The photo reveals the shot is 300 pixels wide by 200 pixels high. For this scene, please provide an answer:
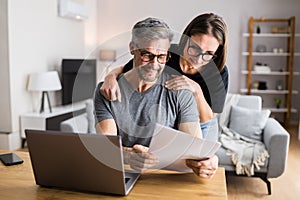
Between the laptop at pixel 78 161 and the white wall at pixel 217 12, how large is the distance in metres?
4.91

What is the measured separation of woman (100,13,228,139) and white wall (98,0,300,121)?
488cm

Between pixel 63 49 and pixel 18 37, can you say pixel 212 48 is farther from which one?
pixel 63 49

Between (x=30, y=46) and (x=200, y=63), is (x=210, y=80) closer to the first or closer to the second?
(x=200, y=63)

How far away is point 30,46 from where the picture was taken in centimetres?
440

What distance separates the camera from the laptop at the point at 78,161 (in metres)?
0.86

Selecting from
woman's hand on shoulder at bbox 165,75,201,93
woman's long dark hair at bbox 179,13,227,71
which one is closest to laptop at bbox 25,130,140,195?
woman's hand on shoulder at bbox 165,75,201,93

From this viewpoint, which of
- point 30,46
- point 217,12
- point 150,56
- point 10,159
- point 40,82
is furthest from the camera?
point 217,12

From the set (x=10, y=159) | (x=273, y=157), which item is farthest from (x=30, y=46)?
(x=10, y=159)

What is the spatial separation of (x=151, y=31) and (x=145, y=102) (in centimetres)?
19

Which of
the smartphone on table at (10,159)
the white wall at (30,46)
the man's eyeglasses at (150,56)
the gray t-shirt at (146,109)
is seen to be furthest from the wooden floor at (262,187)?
the white wall at (30,46)

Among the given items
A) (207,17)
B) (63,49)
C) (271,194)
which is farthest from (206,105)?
(63,49)

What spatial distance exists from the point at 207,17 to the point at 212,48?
0.30 feet

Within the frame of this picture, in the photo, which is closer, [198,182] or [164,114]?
[164,114]

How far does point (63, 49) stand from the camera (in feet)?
17.2
